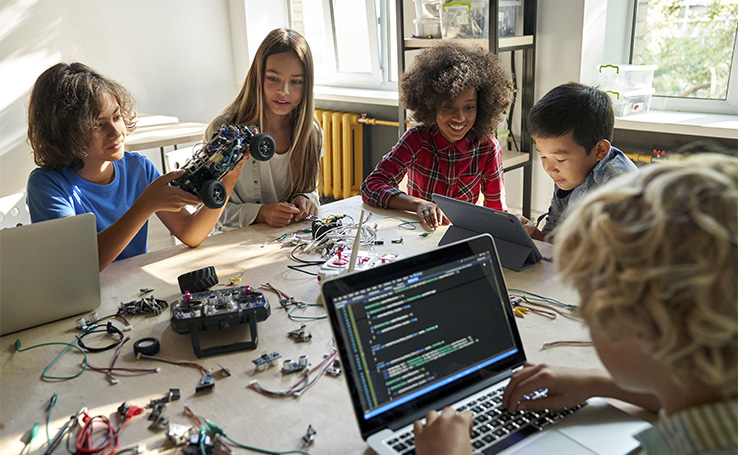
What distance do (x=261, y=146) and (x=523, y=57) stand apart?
173cm

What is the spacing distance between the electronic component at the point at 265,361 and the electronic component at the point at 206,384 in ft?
0.26

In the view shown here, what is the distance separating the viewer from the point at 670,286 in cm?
51

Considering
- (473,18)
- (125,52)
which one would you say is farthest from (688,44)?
(125,52)

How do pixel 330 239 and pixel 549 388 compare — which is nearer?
pixel 549 388

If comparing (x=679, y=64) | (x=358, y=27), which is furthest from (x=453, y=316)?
(x=358, y=27)

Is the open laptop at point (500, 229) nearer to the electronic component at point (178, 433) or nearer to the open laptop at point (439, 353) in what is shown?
the open laptop at point (439, 353)

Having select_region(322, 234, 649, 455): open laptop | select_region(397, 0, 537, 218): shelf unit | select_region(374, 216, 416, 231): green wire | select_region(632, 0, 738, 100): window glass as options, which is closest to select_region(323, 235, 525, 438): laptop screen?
select_region(322, 234, 649, 455): open laptop

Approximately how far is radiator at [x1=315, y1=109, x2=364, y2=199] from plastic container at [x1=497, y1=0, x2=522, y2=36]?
131 centimetres

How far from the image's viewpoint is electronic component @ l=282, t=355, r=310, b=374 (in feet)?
3.30

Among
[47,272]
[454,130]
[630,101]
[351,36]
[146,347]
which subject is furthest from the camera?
[351,36]

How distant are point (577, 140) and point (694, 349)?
1266 millimetres

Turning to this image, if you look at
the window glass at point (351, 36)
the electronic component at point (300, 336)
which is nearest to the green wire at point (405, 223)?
the electronic component at point (300, 336)

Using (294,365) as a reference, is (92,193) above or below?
above

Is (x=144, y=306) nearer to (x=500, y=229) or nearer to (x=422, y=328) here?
(x=422, y=328)
